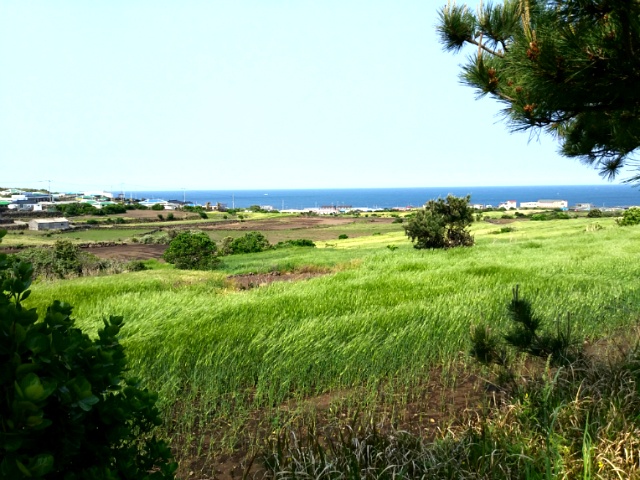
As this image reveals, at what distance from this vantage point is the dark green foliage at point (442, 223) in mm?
22500

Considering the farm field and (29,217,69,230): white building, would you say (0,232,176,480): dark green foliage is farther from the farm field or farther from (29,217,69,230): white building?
(29,217,69,230): white building

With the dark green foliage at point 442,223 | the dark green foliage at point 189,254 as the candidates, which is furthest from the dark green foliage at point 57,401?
the dark green foliage at point 189,254

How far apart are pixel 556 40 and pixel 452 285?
6766 millimetres

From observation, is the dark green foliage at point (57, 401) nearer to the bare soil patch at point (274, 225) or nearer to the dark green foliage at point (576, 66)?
the dark green foliage at point (576, 66)

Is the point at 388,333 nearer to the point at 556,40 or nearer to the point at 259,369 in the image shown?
the point at 259,369

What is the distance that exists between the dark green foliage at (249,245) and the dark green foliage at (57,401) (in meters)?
40.4

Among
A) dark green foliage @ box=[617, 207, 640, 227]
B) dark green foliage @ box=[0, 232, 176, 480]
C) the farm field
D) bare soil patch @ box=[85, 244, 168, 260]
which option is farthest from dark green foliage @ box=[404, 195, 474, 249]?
bare soil patch @ box=[85, 244, 168, 260]

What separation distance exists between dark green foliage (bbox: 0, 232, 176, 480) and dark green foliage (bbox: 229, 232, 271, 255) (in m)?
40.4

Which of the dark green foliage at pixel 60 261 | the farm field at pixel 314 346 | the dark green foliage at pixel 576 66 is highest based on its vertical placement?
the dark green foliage at pixel 576 66

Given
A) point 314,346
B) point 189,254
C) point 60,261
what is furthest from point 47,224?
point 314,346

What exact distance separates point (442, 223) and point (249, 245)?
23.1 metres

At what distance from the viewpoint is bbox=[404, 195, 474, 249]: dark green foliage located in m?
22.5

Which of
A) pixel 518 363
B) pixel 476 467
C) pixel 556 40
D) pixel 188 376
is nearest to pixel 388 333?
pixel 518 363

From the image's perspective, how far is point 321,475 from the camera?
2.78m
